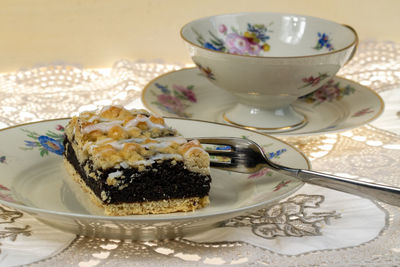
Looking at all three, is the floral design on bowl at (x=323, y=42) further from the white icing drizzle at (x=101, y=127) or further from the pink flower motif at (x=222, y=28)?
the white icing drizzle at (x=101, y=127)

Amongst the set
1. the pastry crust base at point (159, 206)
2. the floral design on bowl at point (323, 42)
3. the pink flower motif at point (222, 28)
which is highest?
the pink flower motif at point (222, 28)

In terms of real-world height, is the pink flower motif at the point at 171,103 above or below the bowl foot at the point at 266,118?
above

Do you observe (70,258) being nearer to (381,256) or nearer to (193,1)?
(381,256)

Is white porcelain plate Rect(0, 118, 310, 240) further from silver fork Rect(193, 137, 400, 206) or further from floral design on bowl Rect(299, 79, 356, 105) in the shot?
floral design on bowl Rect(299, 79, 356, 105)

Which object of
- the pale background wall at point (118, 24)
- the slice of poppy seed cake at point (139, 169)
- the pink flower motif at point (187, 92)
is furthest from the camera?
the pale background wall at point (118, 24)

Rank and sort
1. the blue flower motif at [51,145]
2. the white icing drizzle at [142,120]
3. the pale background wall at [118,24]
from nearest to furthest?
1. the white icing drizzle at [142,120]
2. the blue flower motif at [51,145]
3. the pale background wall at [118,24]

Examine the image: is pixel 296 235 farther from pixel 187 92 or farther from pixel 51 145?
pixel 187 92

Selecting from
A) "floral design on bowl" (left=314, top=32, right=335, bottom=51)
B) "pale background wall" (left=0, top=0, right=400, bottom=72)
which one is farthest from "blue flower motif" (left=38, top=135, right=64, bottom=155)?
"pale background wall" (left=0, top=0, right=400, bottom=72)

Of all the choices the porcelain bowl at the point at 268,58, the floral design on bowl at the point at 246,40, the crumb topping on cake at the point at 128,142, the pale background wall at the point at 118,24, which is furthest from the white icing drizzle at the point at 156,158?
the pale background wall at the point at 118,24
